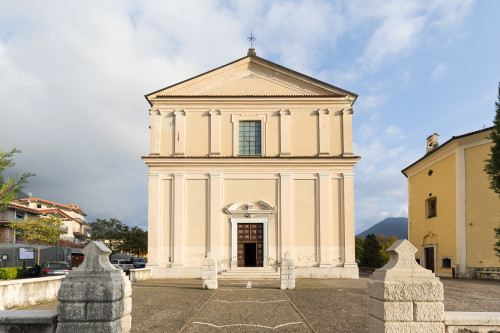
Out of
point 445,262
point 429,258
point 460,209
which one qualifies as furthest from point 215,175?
point 429,258

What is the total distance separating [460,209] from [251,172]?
43.0 feet

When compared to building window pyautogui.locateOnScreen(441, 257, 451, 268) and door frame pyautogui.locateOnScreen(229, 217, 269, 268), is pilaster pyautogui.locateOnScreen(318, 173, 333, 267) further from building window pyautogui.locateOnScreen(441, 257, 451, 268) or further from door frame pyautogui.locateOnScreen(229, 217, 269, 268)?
building window pyautogui.locateOnScreen(441, 257, 451, 268)

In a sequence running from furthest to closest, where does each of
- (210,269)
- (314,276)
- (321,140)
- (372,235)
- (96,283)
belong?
(372,235)
(321,140)
(314,276)
(210,269)
(96,283)

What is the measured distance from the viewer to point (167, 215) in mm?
24703

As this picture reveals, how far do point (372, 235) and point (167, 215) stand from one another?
74.2 ft

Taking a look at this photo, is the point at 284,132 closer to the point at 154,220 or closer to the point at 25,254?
the point at 154,220

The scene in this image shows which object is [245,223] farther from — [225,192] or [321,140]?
[321,140]

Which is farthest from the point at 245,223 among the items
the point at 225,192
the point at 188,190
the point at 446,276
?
the point at 446,276

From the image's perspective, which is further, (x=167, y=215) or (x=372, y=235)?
(x=372, y=235)

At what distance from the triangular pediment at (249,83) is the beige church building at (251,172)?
0.22ft

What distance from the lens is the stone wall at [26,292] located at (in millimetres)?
11156

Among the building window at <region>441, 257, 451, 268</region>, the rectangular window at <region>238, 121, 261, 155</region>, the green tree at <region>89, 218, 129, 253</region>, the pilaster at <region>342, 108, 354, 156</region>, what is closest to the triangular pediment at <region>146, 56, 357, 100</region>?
the pilaster at <region>342, 108, 354, 156</region>

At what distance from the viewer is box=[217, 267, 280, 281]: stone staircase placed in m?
22.7

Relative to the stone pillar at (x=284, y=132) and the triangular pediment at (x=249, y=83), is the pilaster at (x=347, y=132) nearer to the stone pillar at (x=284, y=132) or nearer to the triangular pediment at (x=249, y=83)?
the triangular pediment at (x=249, y=83)
